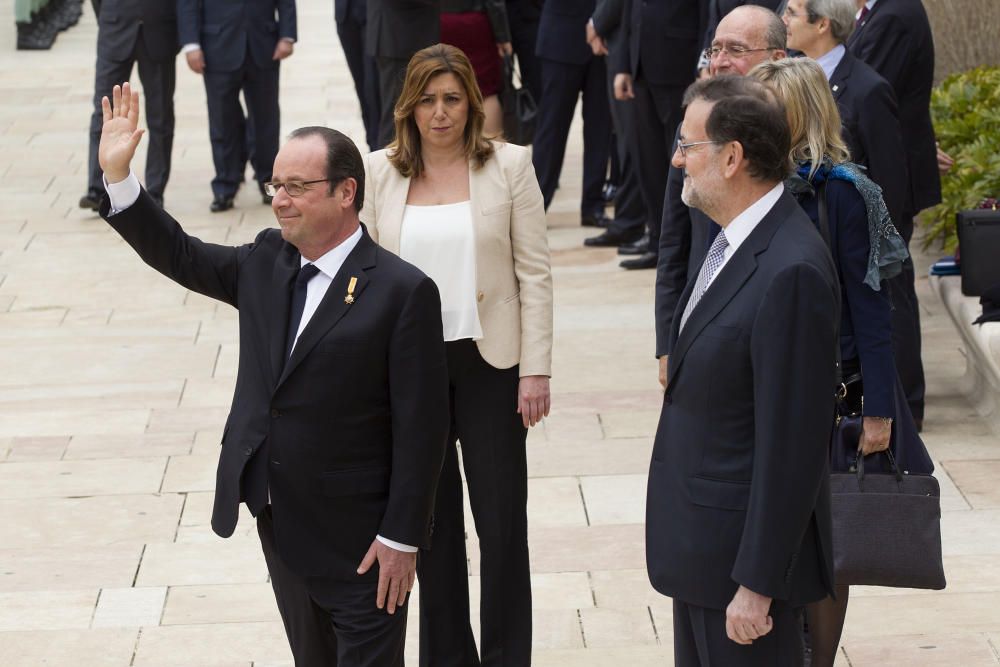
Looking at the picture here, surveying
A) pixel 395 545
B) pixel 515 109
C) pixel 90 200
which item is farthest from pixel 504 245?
pixel 90 200

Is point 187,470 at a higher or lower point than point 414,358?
lower

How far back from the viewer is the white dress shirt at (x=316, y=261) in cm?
383

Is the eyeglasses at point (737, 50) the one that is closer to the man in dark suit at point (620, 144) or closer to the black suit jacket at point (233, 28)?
the man in dark suit at point (620, 144)

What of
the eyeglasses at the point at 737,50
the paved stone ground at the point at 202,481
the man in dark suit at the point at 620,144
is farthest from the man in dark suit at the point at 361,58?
the eyeglasses at the point at 737,50

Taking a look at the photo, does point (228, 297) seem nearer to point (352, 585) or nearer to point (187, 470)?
point (352, 585)

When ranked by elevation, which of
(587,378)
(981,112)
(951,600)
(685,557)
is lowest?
(587,378)

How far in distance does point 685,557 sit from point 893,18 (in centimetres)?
386

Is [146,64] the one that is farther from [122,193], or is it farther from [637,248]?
[122,193]

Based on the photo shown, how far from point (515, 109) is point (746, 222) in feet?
22.8

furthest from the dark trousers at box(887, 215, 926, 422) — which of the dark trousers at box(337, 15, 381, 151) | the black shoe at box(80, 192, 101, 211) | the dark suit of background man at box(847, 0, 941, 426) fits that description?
the black shoe at box(80, 192, 101, 211)

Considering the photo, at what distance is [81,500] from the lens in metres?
6.49

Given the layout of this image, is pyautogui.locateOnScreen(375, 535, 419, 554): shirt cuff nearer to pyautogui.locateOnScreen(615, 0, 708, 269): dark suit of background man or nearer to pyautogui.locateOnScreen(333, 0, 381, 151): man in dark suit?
pyautogui.locateOnScreen(615, 0, 708, 269): dark suit of background man

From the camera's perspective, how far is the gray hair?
5758 millimetres

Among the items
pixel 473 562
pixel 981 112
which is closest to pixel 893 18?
pixel 981 112
